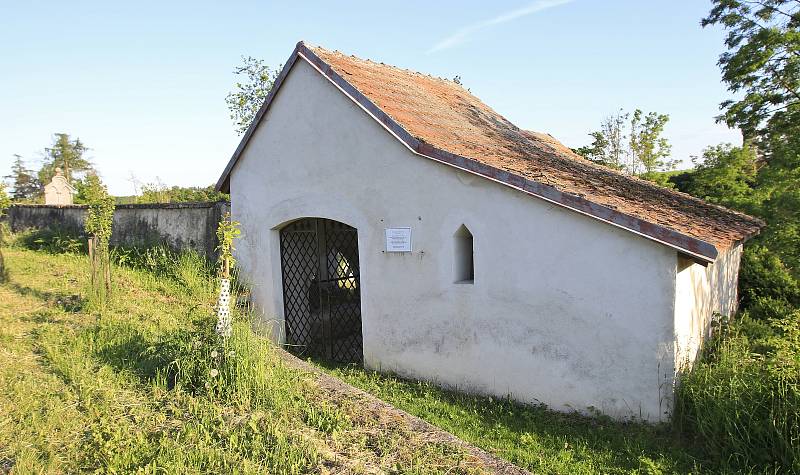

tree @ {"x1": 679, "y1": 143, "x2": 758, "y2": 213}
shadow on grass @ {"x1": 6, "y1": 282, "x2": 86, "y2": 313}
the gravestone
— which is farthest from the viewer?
the gravestone

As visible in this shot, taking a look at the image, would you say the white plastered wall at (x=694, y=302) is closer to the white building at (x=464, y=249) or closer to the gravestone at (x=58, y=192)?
the white building at (x=464, y=249)

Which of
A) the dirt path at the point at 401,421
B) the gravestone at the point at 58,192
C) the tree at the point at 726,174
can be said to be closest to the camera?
the dirt path at the point at 401,421

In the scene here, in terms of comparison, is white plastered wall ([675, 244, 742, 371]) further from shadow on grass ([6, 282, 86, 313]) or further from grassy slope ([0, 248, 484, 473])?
shadow on grass ([6, 282, 86, 313])

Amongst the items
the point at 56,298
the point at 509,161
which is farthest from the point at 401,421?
the point at 56,298

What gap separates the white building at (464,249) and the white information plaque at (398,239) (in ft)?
0.10

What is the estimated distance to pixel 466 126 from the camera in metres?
9.13

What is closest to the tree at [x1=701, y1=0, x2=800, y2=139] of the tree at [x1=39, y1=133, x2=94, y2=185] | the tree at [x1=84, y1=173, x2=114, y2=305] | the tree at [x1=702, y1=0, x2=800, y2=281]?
the tree at [x1=702, y1=0, x2=800, y2=281]

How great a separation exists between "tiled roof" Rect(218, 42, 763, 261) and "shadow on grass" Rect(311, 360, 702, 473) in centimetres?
200

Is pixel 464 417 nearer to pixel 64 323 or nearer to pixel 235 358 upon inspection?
pixel 235 358

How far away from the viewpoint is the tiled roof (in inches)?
217

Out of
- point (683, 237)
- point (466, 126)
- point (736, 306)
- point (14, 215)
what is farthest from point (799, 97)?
point (14, 215)

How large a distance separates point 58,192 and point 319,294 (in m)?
21.5

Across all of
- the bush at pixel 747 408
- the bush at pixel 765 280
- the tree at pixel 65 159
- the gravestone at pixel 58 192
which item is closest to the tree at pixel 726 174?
the bush at pixel 765 280

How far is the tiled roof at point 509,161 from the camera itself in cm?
552
